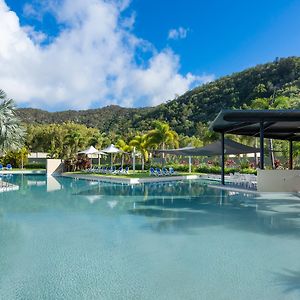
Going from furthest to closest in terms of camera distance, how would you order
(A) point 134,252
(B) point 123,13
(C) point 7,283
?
(B) point 123,13 → (A) point 134,252 → (C) point 7,283

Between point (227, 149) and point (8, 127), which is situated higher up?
point (8, 127)

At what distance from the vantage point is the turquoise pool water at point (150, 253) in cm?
455

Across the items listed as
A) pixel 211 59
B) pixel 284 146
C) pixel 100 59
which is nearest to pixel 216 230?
pixel 100 59

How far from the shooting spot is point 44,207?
12.2 m

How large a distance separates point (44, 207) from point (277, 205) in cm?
819

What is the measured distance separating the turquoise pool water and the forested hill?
42024 millimetres

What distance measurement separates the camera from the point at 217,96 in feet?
187

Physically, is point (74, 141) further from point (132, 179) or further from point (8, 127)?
point (8, 127)

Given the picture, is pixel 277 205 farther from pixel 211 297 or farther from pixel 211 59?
pixel 211 59

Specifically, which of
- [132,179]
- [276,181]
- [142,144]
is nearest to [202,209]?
[276,181]

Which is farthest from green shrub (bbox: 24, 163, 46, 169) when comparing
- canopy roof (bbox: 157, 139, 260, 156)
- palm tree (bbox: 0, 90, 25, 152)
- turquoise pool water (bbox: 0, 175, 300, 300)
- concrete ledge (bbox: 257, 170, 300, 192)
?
concrete ledge (bbox: 257, 170, 300, 192)

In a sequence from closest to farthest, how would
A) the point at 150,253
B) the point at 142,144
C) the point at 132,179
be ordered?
the point at 150,253
the point at 132,179
the point at 142,144

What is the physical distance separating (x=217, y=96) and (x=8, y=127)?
43.9 m

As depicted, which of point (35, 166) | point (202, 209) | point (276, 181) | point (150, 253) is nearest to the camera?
point (150, 253)
